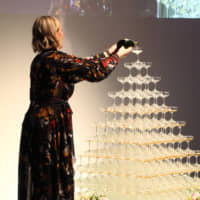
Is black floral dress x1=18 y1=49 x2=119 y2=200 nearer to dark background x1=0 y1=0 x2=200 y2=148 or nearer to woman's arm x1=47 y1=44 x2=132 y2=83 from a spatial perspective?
woman's arm x1=47 y1=44 x2=132 y2=83

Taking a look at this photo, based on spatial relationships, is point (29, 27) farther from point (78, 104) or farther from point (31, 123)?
point (31, 123)

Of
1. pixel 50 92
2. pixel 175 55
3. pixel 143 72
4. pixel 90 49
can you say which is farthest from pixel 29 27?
pixel 50 92

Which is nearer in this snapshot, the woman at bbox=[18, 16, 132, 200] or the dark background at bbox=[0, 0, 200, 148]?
the woman at bbox=[18, 16, 132, 200]

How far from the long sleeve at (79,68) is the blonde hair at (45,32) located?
66 millimetres

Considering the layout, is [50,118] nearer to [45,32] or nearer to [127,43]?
[45,32]

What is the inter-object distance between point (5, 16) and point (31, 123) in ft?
8.31

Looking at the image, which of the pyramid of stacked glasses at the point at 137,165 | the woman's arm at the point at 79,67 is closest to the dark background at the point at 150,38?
the pyramid of stacked glasses at the point at 137,165

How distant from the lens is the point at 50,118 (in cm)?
242

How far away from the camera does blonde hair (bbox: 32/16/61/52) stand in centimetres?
238

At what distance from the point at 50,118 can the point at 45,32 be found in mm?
438

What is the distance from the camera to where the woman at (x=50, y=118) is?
2.37 metres

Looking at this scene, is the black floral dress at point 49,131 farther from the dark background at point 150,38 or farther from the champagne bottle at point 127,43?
the dark background at point 150,38

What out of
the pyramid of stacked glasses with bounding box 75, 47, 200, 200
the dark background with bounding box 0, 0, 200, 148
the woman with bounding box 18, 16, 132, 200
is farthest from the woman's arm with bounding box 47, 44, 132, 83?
the dark background with bounding box 0, 0, 200, 148

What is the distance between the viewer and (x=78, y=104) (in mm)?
5000
